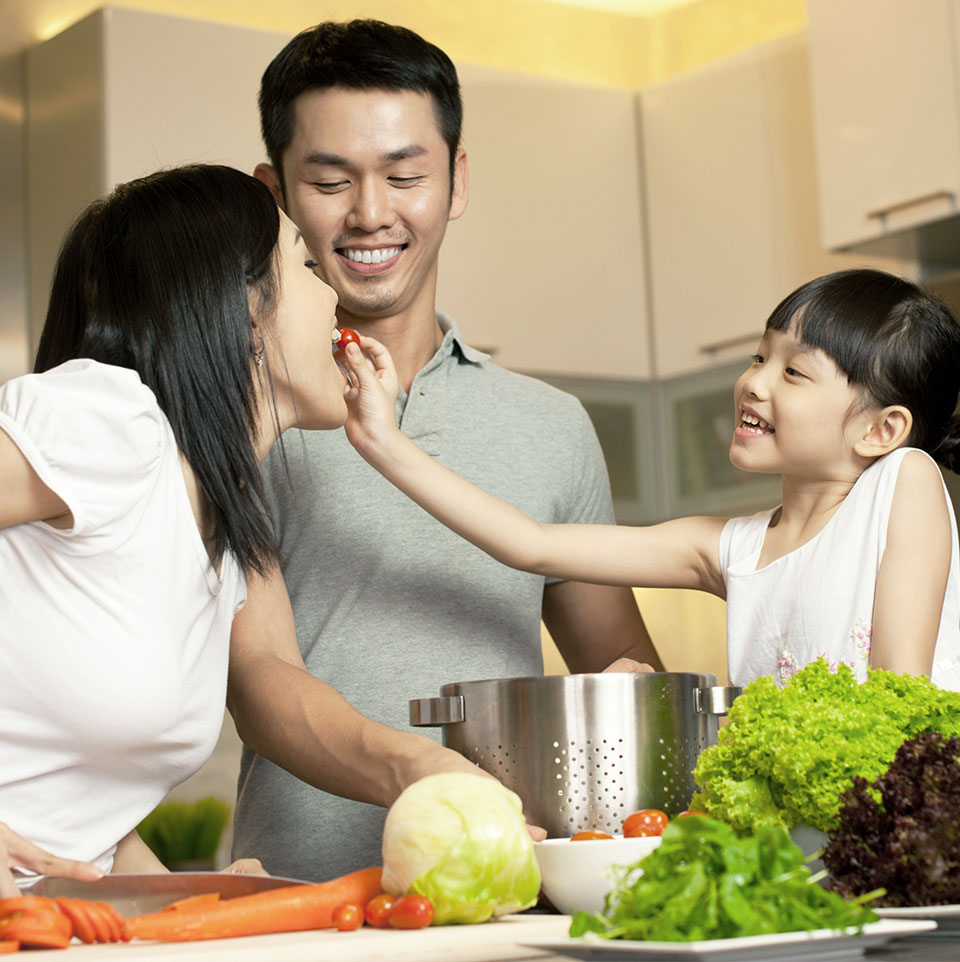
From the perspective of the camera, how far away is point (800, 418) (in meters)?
1.46

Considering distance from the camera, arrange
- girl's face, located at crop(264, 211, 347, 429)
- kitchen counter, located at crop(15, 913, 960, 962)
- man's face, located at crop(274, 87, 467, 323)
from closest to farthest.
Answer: kitchen counter, located at crop(15, 913, 960, 962), girl's face, located at crop(264, 211, 347, 429), man's face, located at crop(274, 87, 467, 323)

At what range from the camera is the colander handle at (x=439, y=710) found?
3.81ft

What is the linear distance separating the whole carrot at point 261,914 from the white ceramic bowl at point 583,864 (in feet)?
0.42

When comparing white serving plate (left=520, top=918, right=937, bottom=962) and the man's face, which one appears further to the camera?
the man's face

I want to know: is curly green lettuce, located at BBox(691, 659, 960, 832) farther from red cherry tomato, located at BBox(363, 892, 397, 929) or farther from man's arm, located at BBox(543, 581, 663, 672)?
man's arm, located at BBox(543, 581, 663, 672)

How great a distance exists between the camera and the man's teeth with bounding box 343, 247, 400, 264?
1.68 m

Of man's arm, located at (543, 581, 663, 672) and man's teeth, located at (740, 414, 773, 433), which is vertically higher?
man's teeth, located at (740, 414, 773, 433)

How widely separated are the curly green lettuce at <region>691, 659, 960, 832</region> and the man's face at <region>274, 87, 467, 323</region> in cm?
88

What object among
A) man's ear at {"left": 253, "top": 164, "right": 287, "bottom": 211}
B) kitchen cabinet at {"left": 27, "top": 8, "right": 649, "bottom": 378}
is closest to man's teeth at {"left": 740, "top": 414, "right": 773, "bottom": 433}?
man's ear at {"left": 253, "top": 164, "right": 287, "bottom": 211}

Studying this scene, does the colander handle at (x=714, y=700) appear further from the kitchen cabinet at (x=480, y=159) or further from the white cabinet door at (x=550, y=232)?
the white cabinet door at (x=550, y=232)

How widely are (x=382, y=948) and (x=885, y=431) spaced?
896 millimetres

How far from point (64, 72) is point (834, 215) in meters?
1.73

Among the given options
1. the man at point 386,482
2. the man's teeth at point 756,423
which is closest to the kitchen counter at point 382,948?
the man at point 386,482

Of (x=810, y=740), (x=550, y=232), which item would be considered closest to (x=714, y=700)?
(x=810, y=740)
